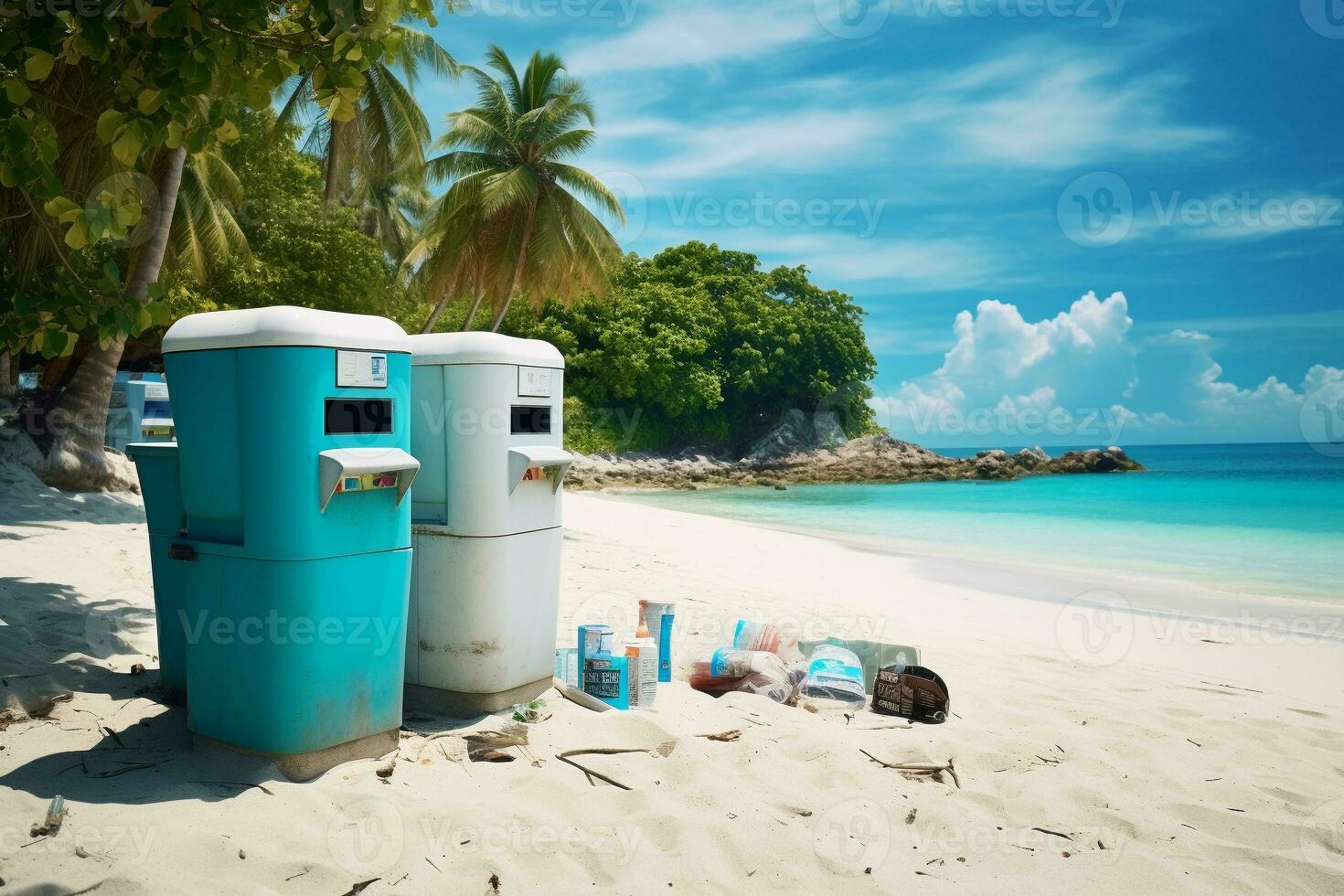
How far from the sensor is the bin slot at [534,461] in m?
4.19

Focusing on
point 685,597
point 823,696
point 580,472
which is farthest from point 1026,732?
point 580,472

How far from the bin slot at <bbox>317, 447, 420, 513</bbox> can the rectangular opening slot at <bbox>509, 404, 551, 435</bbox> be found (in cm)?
69

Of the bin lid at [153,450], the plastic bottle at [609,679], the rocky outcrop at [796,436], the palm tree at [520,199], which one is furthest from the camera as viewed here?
the rocky outcrop at [796,436]

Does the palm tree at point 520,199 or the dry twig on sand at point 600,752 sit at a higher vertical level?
the palm tree at point 520,199

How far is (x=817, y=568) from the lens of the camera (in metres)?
12.0

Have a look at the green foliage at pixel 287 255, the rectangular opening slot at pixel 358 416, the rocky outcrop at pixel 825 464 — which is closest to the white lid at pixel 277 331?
the rectangular opening slot at pixel 358 416

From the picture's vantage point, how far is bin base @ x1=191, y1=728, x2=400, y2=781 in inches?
133

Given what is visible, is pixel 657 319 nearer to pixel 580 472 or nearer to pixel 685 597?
pixel 580 472

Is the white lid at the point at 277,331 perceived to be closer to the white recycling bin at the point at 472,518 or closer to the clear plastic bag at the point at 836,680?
the white recycling bin at the point at 472,518

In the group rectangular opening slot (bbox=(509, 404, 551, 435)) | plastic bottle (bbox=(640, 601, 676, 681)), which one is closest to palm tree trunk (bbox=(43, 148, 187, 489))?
rectangular opening slot (bbox=(509, 404, 551, 435))

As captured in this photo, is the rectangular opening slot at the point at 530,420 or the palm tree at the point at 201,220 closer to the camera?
the rectangular opening slot at the point at 530,420

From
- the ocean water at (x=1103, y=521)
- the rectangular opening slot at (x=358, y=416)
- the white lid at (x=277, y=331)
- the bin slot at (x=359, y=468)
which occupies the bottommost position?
the ocean water at (x=1103, y=521)

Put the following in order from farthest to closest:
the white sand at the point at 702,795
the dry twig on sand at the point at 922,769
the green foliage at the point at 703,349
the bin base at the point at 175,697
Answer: the green foliage at the point at 703,349 < the bin base at the point at 175,697 < the dry twig on sand at the point at 922,769 < the white sand at the point at 702,795

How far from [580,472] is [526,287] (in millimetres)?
17199
